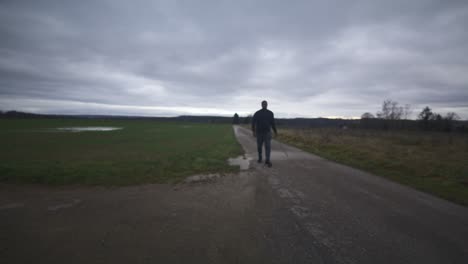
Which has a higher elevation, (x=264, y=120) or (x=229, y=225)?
(x=264, y=120)

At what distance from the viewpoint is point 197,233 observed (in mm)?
2391

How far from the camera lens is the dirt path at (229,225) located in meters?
1.98

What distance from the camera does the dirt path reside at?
1984mm

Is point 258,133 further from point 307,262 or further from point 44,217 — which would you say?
point 44,217

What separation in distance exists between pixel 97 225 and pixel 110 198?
110cm

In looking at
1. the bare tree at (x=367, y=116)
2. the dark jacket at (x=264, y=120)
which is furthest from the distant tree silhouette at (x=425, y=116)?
the dark jacket at (x=264, y=120)

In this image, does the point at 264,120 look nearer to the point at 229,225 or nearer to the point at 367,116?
the point at 229,225

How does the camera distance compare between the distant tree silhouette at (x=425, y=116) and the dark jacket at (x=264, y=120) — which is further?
the distant tree silhouette at (x=425, y=116)

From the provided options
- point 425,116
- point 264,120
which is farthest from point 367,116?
point 264,120

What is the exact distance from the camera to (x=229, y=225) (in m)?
2.61

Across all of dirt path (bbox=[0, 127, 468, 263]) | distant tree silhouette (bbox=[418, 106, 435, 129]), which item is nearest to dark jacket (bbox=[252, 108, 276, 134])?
dirt path (bbox=[0, 127, 468, 263])

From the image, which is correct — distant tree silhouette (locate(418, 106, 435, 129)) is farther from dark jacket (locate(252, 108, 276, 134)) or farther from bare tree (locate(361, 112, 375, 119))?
dark jacket (locate(252, 108, 276, 134))

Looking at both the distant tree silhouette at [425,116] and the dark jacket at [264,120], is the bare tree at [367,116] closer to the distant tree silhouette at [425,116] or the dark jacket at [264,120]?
the distant tree silhouette at [425,116]

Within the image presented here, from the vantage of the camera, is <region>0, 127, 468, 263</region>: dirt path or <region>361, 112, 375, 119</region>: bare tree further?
<region>361, 112, 375, 119</region>: bare tree
